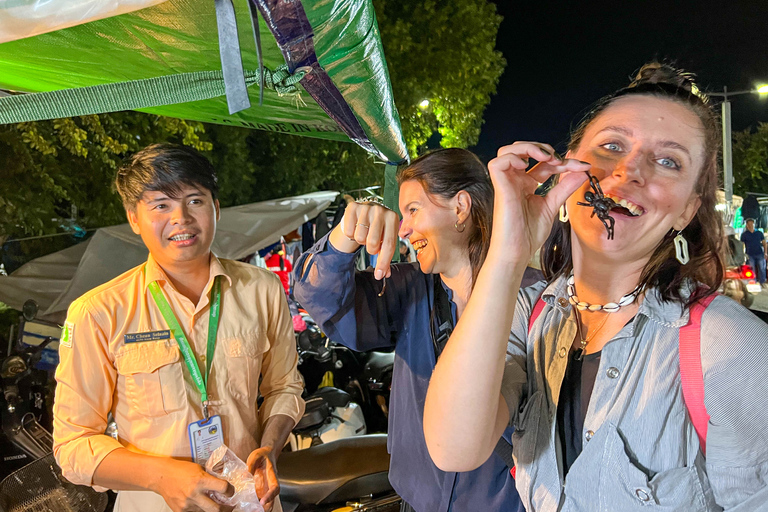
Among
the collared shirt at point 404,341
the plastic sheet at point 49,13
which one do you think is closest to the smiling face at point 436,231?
the collared shirt at point 404,341

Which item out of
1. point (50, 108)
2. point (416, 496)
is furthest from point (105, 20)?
point (416, 496)

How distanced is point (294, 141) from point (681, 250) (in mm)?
9623

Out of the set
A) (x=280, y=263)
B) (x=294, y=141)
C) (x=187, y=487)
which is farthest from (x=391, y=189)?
(x=294, y=141)

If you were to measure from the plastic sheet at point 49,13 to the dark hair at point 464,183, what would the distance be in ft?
4.44

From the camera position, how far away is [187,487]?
1.88 metres

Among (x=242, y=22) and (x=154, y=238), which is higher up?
(x=242, y=22)

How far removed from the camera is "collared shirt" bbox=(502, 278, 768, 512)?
1.08 meters

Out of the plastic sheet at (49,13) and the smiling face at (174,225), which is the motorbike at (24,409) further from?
the plastic sheet at (49,13)

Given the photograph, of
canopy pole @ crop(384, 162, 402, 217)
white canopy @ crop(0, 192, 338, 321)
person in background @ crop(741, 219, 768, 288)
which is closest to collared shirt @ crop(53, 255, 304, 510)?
canopy pole @ crop(384, 162, 402, 217)

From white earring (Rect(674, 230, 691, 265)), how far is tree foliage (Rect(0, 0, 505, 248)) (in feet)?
20.1

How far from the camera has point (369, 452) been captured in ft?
10.3

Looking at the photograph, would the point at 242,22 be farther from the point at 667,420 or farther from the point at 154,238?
the point at 667,420

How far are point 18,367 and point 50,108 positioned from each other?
3.35 metres

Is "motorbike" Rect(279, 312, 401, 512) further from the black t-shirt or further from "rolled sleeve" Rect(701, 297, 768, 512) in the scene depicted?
"rolled sleeve" Rect(701, 297, 768, 512)
